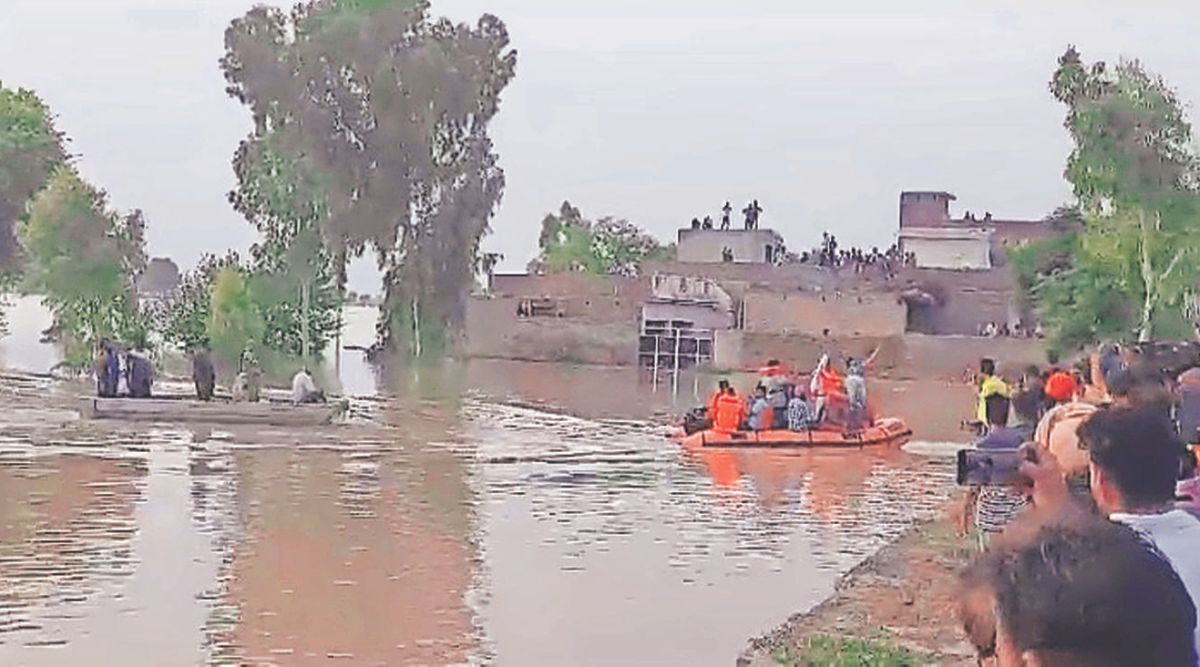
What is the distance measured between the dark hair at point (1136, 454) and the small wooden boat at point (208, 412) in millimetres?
24237

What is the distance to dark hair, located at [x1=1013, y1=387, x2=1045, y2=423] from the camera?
10.5 metres

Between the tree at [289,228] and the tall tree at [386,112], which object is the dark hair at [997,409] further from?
the tall tree at [386,112]

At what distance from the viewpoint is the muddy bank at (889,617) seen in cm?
983

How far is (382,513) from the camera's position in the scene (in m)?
17.9

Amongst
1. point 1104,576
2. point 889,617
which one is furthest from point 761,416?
point 1104,576

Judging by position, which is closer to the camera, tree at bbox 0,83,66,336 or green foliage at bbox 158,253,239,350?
green foliage at bbox 158,253,239,350

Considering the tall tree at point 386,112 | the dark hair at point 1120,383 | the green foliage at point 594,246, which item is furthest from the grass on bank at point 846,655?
the green foliage at point 594,246

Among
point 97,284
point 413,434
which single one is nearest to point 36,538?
point 413,434

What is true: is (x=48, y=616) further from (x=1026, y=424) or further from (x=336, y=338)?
(x=336, y=338)

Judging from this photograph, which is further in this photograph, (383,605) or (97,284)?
(97,284)

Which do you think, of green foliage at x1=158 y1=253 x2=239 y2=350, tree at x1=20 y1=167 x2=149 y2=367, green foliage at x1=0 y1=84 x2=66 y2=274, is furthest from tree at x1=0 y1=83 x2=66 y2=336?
green foliage at x1=158 y1=253 x2=239 y2=350

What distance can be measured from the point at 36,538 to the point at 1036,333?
45.6 m

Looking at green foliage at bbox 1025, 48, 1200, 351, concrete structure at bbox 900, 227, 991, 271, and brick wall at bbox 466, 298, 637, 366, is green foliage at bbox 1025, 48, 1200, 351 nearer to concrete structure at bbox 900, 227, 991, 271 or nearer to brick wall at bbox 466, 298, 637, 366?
brick wall at bbox 466, 298, 637, 366

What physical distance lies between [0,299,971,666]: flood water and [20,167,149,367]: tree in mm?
12121
